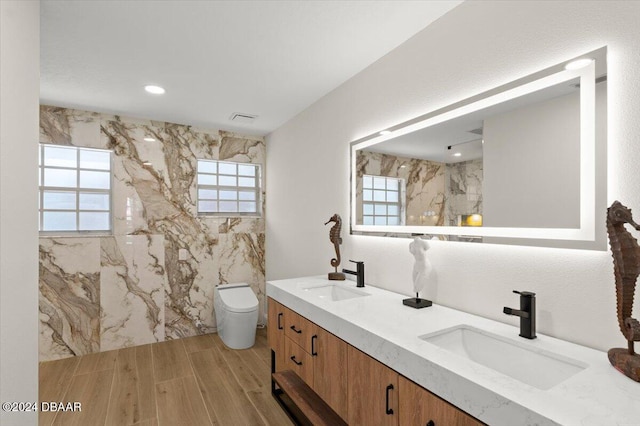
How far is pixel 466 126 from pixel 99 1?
2094mm

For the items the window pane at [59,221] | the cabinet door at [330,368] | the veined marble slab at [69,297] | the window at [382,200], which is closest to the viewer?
the cabinet door at [330,368]

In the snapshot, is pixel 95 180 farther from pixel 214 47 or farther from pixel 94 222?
pixel 214 47

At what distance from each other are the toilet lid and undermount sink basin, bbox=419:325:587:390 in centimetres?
248

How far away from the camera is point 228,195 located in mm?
4273

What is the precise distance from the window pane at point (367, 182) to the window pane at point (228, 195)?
240 centimetres

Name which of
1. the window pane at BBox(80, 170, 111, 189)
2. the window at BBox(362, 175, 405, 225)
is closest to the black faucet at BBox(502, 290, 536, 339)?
the window at BBox(362, 175, 405, 225)

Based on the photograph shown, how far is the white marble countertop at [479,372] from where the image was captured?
823 mm

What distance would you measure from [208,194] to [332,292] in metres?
2.47

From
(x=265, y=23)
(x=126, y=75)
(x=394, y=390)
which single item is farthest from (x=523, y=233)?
(x=126, y=75)

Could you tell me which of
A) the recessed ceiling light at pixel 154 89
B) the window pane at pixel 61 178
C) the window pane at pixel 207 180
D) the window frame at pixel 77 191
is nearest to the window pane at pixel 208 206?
the window pane at pixel 207 180

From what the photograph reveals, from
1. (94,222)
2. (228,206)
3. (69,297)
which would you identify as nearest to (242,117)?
(228,206)

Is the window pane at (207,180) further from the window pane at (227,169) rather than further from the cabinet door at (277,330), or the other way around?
the cabinet door at (277,330)

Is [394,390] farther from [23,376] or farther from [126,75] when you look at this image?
[126,75]

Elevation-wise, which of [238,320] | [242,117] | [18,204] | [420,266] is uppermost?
[242,117]
